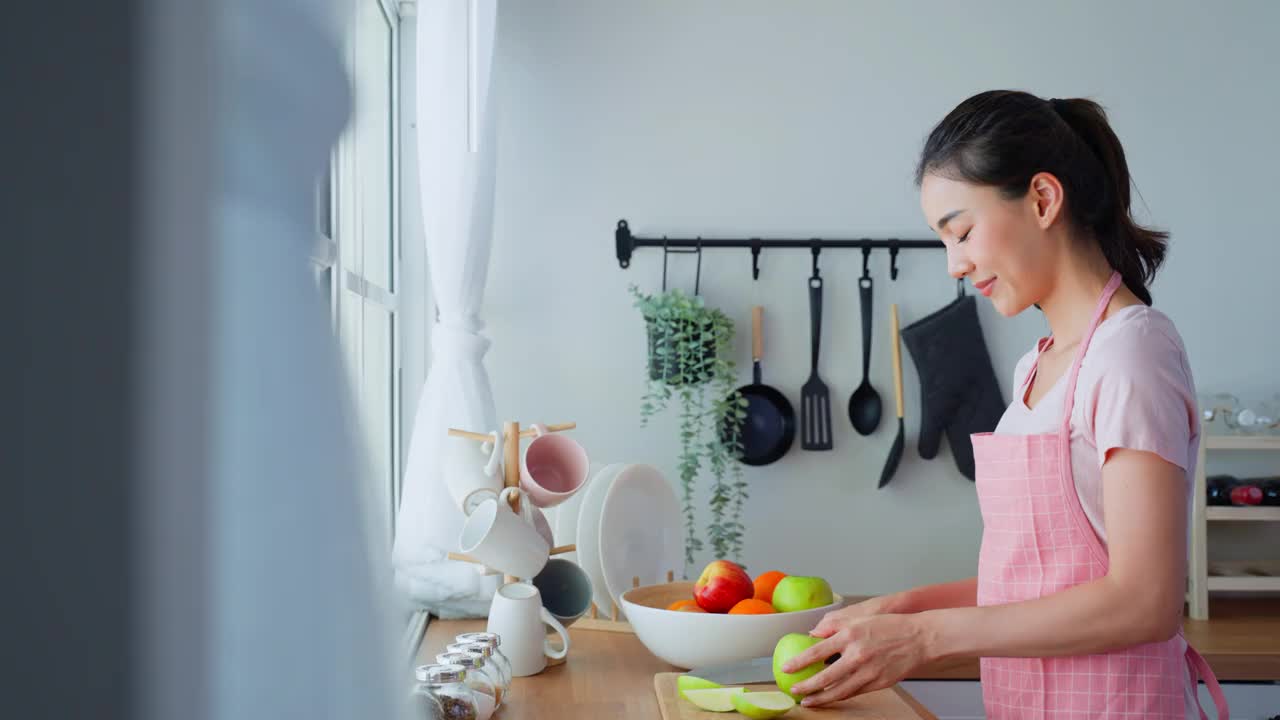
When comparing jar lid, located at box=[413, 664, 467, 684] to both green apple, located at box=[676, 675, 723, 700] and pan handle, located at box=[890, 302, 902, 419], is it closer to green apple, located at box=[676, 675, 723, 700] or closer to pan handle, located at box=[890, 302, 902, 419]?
green apple, located at box=[676, 675, 723, 700]

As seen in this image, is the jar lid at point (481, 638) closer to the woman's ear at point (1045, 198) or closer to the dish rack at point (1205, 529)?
the woman's ear at point (1045, 198)

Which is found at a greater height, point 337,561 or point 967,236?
point 967,236

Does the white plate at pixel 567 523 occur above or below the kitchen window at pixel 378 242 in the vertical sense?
below

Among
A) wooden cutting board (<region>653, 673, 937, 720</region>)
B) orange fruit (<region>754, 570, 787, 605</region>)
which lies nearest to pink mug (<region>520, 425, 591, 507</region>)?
orange fruit (<region>754, 570, 787, 605</region>)

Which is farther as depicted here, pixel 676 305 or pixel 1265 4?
pixel 1265 4

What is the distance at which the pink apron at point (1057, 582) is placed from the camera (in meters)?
0.97

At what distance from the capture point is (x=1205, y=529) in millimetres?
2143

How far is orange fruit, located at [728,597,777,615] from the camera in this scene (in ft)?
3.89

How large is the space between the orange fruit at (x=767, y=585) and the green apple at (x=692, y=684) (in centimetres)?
21

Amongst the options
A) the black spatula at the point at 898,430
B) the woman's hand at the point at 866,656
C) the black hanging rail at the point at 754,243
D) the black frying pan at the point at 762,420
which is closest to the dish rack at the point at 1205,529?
the black spatula at the point at 898,430

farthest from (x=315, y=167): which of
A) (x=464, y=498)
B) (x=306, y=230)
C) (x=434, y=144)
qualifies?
(x=434, y=144)

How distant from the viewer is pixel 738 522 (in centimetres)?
230

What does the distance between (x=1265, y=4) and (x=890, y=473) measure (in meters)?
1.56

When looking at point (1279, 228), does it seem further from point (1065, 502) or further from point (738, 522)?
point (1065, 502)
